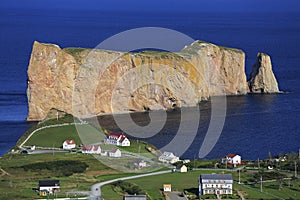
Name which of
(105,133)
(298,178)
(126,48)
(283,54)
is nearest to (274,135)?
(105,133)

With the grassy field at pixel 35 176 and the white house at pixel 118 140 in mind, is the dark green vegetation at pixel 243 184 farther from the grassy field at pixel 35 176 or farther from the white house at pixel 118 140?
the white house at pixel 118 140

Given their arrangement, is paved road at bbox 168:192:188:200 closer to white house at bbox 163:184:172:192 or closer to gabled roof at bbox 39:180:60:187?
white house at bbox 163:184:172:192

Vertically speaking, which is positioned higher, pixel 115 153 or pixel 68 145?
pixel 68 145

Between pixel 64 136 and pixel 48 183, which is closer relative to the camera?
pixel 48 183

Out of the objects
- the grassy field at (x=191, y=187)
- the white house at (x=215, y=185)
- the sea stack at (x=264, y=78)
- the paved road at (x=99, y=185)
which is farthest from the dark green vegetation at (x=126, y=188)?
the sea stack at (x=264, y=78)

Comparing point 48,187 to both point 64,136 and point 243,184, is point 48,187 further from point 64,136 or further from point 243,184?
point 64,136

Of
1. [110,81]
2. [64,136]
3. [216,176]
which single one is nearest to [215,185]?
[216,176]

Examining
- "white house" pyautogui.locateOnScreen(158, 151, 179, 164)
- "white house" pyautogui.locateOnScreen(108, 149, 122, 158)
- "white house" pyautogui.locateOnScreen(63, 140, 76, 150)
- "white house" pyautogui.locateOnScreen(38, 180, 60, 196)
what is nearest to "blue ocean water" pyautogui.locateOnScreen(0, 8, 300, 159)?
"white house" pyautogui.locateOnScreen(158, 151, 179, 164)
